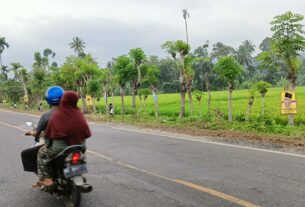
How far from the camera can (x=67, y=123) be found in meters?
4.85

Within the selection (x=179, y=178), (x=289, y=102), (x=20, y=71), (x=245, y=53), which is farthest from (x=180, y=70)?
(x=245, y=53)

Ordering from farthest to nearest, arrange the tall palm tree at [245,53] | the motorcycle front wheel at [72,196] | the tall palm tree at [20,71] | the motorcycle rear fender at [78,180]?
the tall palm tree at [245,53] < the tall palm tree at [20,71] < the motorcycle front wheel at [72,196] < the motorcycle rear fender at [78,180]

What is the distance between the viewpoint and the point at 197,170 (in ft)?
22.0

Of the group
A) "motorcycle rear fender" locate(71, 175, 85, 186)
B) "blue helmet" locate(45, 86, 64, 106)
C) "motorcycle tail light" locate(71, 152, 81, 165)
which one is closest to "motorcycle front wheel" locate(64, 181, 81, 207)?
"motorcycle rear fender" locate(71, 175, 85, 186)

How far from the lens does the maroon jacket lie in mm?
4812

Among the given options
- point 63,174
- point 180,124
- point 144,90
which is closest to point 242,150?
point 63,174

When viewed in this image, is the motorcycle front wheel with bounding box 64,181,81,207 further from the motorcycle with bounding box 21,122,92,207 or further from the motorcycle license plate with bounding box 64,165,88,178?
the motorcycle license plate with bounding box 64,165,88,178

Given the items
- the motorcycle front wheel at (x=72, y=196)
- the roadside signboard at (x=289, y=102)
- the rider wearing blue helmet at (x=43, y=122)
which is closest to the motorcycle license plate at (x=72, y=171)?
the motorcycle front wheel at (x=72, y=196)

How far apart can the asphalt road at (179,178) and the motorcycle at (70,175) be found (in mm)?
300

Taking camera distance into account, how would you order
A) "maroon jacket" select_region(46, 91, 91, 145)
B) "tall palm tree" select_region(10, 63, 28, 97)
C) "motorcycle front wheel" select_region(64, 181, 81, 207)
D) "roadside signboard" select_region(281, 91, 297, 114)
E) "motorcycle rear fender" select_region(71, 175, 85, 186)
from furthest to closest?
1. "tall palm tree" select_region(10, 63, 28, 97)
2. "roadside signboard" select_region(281, 91, 297, 114)
3. "maroon jacket" select_region(46, 91, 91, 145)
4. "motorcycle front wheel" select_region(64, 181, 81, 207)
5. "motorcycle rear fender" select_region(71, 175, 85, 186)

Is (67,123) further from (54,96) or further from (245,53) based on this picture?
(245,53)

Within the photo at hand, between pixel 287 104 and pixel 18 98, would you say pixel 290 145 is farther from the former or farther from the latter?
pixel 18 98

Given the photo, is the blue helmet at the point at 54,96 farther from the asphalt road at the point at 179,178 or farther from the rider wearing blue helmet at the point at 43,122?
the asphalt road at the point at 179,178

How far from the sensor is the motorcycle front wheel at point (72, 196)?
4.62 metres
